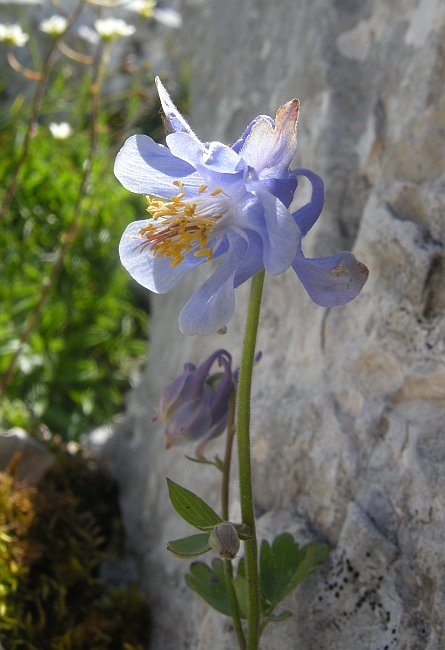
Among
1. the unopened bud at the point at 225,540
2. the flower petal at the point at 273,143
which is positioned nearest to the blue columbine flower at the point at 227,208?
the flower petal at the point at 273,143

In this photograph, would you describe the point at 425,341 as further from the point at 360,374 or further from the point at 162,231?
the point at 162,231

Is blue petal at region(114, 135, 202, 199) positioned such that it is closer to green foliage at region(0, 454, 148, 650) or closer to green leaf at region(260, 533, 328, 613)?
green leaf at region(260, 533, 328, 613)

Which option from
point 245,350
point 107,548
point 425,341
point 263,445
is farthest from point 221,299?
point 107,548

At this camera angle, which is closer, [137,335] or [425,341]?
[425,341]

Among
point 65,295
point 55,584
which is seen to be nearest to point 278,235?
point 55,584

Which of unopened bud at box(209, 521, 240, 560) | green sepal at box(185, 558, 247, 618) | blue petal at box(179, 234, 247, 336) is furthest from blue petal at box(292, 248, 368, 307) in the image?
green sepal at box(185, 558, 247, 618)

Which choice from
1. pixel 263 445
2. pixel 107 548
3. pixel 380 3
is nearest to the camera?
pixel 263 445
